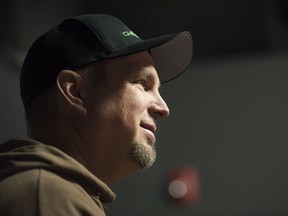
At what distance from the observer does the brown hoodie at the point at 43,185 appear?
3.55ft

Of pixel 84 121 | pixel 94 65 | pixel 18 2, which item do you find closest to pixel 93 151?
pixel 84 121

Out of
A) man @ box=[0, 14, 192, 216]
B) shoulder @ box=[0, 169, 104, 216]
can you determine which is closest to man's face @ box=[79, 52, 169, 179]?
man @ box=[0, 14, 192, 216]

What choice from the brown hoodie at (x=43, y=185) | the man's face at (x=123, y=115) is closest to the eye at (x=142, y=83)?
the man's face at (x=123, y=115)

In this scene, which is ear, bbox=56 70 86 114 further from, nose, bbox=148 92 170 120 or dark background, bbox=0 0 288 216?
dark background, bbox=0 0 288 216

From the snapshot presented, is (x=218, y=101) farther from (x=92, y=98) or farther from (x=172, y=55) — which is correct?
(x=92, y=98)

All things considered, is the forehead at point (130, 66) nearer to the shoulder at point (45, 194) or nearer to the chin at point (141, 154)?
the chin at point (141, 154)

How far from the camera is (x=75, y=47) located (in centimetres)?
139

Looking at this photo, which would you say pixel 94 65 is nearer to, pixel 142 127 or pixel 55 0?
pixel 142 127

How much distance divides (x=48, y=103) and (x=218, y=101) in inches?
108

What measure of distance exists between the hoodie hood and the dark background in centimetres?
255

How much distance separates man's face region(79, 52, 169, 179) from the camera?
1405 millimetres

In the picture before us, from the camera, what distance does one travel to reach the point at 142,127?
1436 mm

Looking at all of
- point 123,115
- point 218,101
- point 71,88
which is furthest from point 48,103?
point 218,101

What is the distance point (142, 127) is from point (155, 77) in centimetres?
13
